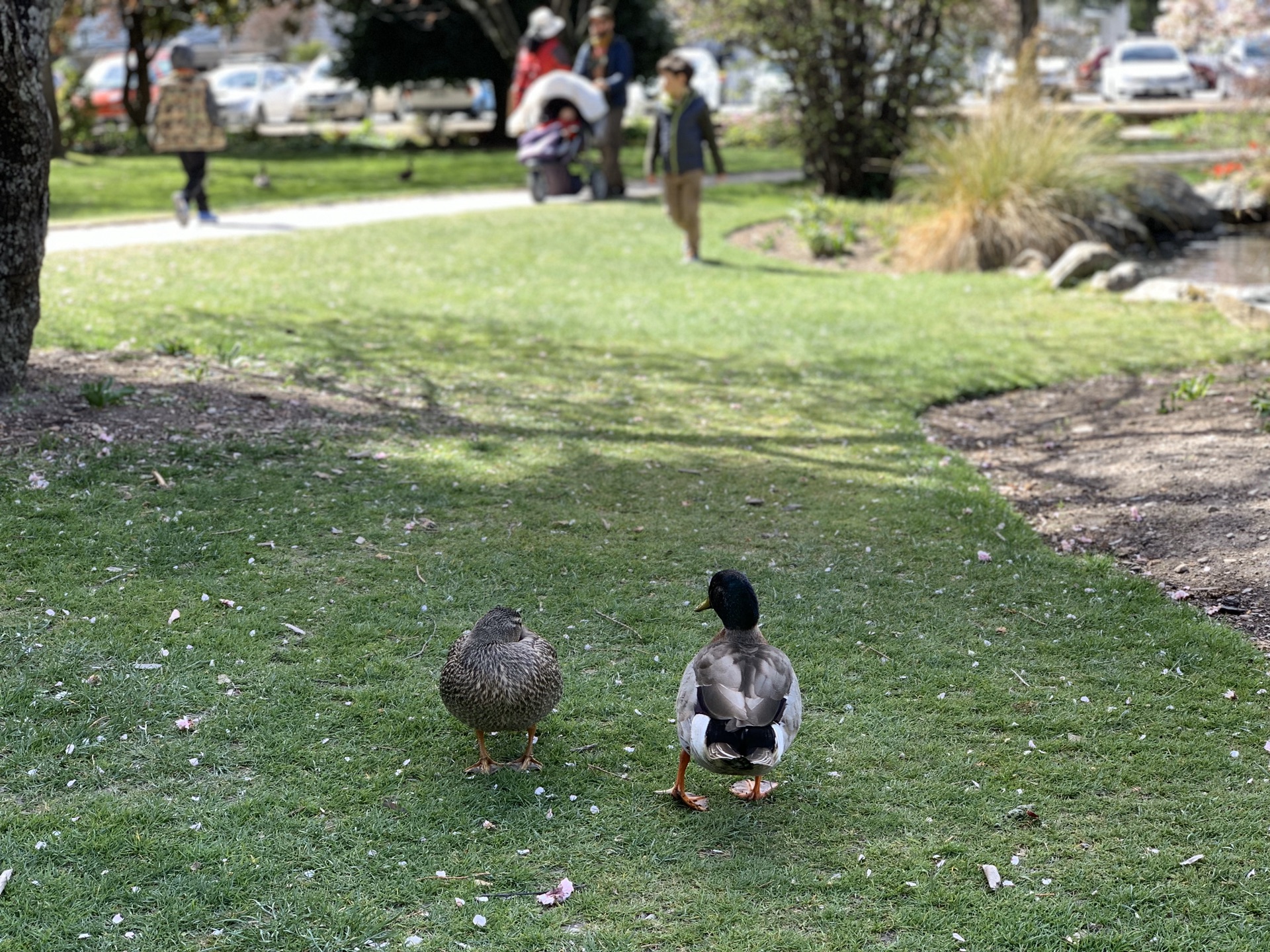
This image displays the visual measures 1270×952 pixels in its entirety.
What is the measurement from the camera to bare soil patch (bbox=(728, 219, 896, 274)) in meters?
14.0

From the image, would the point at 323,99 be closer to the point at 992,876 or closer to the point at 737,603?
the point at 737,603

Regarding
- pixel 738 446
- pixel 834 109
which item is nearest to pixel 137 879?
pixel 738 446

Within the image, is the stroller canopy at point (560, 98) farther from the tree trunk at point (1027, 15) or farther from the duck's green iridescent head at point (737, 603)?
the duck's green iridescent head at point (737, 603)

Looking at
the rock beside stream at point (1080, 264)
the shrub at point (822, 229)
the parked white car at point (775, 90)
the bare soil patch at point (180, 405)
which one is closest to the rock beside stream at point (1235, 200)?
the rock beside stream at point (1080, 264)

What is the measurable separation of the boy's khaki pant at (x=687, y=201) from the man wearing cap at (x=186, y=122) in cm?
520

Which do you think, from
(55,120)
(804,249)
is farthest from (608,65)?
(55,120)

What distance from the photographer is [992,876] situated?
3.61m

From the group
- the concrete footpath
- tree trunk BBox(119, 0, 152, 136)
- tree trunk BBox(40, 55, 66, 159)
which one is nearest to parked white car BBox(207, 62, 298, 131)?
tree trunk BBox(119, 0, 152, 136)

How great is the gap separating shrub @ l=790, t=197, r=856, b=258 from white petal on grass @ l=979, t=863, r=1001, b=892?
1125 centimetres

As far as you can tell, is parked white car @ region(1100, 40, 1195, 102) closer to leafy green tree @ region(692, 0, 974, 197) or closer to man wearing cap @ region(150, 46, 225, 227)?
leafy green tree @ region(692, 0, 974, 197)

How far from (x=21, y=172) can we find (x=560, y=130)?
1071 centimetres

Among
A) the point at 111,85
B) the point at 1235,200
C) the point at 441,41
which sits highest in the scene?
the point at 441,41

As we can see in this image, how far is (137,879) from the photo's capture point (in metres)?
3.51

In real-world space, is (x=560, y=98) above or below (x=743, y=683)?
above
